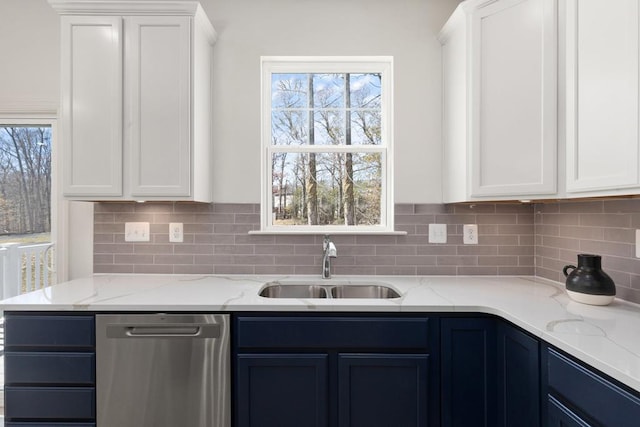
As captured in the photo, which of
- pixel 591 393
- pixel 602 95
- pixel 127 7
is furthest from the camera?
pixel 127 7

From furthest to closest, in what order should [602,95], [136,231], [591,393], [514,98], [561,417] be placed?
[136,231] < [514,98] < [602,95] < [561,417] < [591,393]

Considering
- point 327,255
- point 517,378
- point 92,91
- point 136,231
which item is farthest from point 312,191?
point 517,378

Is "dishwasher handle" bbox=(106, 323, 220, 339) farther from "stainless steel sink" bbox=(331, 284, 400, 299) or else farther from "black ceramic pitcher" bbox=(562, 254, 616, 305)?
"black ceramic pitcher" bbox=(562, 254, 616, 305)

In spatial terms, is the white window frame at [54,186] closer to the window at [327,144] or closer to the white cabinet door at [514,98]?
the window at [327,144]

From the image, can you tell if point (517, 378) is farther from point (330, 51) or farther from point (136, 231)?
point (136, 231)

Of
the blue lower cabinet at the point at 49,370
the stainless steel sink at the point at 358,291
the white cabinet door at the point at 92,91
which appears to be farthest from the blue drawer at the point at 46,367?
the stainless steel sink at the point at 358,291

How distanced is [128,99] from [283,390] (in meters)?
1.73

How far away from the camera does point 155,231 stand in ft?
7.30

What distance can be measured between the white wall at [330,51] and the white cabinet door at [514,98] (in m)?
0.42

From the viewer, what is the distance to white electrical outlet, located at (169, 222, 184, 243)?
222cm

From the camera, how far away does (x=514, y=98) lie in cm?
170

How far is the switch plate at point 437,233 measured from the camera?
223cm

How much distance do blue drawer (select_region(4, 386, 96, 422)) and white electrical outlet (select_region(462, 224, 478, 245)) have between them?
2202 mm

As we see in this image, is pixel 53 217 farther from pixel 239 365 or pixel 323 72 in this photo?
pixel 323 72
